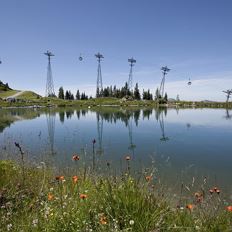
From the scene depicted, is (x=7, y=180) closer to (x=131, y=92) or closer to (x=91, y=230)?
(x=91, y=230)

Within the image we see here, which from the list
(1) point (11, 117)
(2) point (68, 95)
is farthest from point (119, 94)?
(1) point (11, 117)

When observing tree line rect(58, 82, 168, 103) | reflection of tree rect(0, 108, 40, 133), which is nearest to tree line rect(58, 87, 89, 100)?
tree line rect(58, 82, 168, 103)

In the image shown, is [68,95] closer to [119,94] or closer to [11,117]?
[119,94]

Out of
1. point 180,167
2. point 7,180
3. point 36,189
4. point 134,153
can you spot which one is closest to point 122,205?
point 36,189

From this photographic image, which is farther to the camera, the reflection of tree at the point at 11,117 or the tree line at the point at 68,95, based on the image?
the tree line at the point at 68,95

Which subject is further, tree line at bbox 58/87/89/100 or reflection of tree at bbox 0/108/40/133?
tree line at bbox 58/87/89/100

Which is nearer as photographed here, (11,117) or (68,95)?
(11,117)

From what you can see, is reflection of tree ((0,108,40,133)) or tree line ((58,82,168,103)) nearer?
reflection of tree ((0,108,40,133))

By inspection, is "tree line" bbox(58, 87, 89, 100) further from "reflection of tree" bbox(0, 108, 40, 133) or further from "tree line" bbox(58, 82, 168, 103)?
"reflection of tree" bbox(0, 108, 40, 133)

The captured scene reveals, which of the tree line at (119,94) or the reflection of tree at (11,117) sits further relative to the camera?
the tree line at (119,94)

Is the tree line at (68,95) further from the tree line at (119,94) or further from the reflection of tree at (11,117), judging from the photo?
the reflection of tree at (11,117)

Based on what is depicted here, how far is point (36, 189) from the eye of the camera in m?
7.25

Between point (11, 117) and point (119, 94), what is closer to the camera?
point (11, 117)

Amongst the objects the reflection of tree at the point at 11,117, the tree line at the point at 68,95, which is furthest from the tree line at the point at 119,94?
the reflection of tree at the point at 11,117
